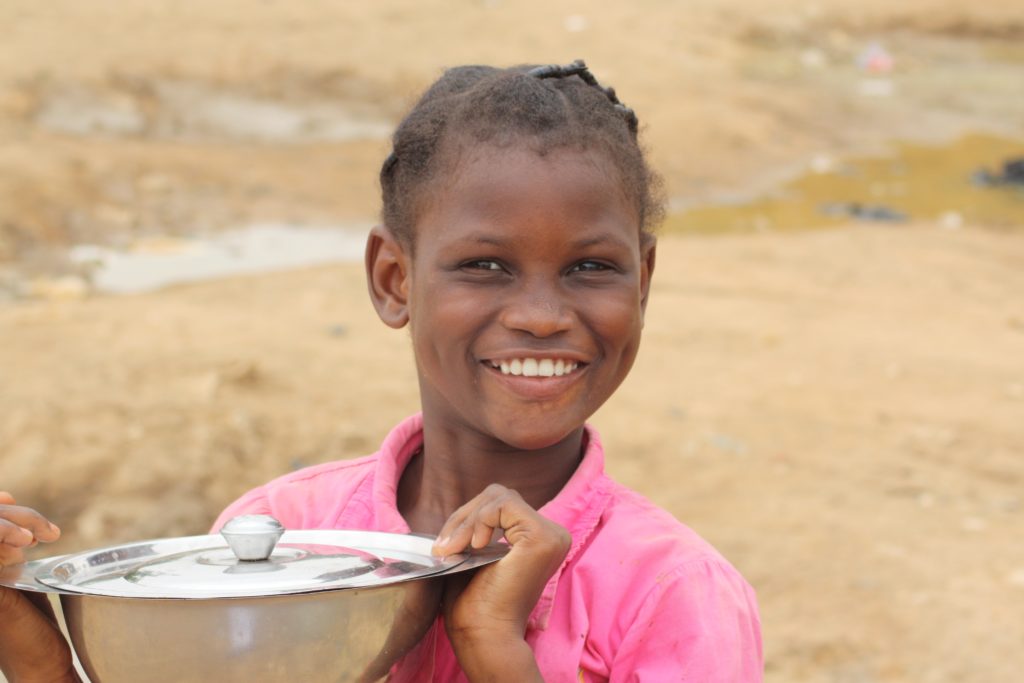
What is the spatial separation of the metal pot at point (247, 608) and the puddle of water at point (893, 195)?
8.37m

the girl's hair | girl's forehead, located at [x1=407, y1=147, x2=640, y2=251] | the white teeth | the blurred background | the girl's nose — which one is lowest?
the blurred background

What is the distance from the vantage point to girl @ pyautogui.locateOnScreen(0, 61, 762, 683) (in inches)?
56.4

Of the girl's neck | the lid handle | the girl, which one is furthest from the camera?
the girl's neck

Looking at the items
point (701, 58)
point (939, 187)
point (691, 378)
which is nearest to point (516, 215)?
point (691, 378)

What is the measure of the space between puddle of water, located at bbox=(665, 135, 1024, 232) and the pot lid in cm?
826

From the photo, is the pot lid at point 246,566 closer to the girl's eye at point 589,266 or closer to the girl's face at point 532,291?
the girl's face at point 532,291

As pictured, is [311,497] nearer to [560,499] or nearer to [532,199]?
[560,499]

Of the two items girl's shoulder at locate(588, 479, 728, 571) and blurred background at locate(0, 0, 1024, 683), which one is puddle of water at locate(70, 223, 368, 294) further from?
girl's shoulder at locate(588, 479, 728, 571)

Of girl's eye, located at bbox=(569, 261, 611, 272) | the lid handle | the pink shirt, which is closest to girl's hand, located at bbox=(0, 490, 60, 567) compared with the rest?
the lid handle

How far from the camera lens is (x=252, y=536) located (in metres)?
1.27

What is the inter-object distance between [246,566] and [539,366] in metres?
0.45

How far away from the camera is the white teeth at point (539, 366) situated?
61.3 inches

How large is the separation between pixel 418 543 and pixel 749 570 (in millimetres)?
2691

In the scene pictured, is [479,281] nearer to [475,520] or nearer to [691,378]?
[475,520]
